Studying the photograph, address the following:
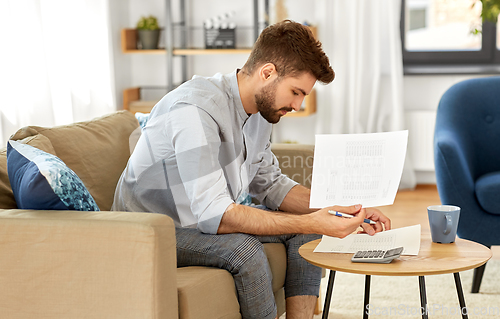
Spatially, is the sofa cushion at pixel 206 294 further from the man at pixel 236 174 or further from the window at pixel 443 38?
the window at pixel 443 38


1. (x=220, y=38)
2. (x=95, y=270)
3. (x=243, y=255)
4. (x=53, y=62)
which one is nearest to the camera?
(x=95, y=270)

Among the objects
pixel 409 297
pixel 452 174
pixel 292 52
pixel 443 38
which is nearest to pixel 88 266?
pixel 292 52

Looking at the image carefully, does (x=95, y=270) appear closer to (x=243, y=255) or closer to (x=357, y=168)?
(x=243, y=255)

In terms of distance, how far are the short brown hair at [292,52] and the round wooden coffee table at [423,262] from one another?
45 cm

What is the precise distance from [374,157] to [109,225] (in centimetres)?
68

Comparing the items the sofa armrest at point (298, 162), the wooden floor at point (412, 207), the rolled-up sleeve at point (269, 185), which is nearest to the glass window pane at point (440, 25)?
the wooden floor at point (412, 207)

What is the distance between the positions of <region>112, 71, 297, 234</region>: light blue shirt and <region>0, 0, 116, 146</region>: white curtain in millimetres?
1462

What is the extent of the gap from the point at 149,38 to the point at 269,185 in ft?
7.93

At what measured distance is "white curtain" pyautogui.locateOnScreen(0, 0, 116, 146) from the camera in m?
2.74

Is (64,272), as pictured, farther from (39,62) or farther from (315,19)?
(315,19)

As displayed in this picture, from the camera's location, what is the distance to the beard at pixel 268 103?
1.53 m

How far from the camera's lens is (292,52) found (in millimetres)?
1473

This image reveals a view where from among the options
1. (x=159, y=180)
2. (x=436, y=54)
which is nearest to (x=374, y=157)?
(x=159, y=180)

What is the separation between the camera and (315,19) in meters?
3.88
